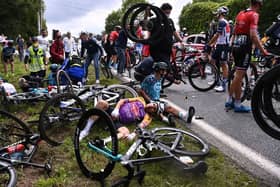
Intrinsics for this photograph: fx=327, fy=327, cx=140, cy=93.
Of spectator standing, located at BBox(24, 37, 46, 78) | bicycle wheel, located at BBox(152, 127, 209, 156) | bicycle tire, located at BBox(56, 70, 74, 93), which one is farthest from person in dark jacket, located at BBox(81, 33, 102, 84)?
bicycle wheel, located at BBox(152, 127, 209, 156)

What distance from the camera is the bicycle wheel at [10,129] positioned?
13.3 ft

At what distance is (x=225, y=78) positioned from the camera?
26.8 feet

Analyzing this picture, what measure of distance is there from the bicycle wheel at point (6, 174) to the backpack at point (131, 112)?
7.25 feet

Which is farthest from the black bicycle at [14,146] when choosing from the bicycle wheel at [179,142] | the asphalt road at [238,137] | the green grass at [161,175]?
the asphalt road at [238,137]

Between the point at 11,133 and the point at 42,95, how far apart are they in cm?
235

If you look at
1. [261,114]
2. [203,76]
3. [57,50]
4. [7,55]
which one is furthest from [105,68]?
[261,114]

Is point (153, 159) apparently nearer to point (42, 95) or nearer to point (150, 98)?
point (150, 98)

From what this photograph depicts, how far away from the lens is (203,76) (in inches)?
334

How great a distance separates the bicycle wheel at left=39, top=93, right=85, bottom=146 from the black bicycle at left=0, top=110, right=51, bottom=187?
400 mm

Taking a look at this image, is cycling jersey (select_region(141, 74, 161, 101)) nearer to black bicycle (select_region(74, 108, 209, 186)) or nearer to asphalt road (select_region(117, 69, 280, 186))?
asphalt road (select_region(117, 69, 280, 186))

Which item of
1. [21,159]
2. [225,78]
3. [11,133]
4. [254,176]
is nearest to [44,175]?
[21,159]

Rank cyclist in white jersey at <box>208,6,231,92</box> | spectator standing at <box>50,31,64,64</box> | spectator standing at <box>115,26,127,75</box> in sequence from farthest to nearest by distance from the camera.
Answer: spectator standing at <box>115,26,127,75</box> → spectator standing at <box>50,31,64,64</box> → cyclist in white jersey at <box>208,6,231,92</box>

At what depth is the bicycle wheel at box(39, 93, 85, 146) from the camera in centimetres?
456

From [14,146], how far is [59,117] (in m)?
1.15
